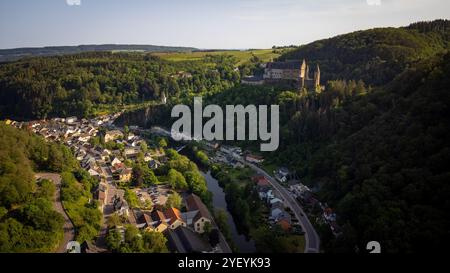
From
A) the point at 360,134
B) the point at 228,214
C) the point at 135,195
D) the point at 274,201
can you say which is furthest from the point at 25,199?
the point at 360,134

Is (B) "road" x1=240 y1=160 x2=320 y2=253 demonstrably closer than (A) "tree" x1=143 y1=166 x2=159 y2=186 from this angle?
Yes

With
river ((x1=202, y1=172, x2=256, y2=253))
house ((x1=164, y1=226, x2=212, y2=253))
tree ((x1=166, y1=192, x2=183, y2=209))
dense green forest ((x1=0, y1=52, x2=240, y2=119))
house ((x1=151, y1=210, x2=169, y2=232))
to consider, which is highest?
dense green forest ((x1=0, y1=52, x2=240, y2=119))

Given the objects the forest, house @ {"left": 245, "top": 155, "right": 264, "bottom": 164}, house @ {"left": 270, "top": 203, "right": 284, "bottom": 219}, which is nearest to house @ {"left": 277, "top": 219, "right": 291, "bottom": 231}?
house @ {"left": 270, "top": 203, "right": 284, "bottom": 219}

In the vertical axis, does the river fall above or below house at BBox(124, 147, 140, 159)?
below

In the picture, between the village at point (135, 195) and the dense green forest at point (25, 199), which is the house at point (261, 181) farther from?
the dense green forest at point (25, 199)

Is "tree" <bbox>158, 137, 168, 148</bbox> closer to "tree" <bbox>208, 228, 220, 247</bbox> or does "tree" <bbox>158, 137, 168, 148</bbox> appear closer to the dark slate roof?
the dark slate roof

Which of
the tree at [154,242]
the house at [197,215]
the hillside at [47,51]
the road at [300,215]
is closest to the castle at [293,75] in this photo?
the road at [300,215]
